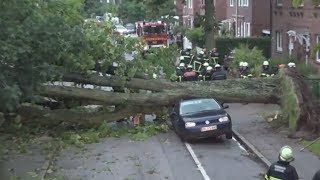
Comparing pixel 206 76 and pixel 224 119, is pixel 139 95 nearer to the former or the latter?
pixel 224 119

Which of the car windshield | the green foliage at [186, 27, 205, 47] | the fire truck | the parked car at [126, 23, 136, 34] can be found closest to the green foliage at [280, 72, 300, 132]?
the car windshield

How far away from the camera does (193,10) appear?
71.5 m

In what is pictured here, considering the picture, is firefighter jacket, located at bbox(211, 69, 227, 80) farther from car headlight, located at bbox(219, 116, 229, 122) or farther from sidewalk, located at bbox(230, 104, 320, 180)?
car headlight, located at bbox(219, 116, 229, 122)

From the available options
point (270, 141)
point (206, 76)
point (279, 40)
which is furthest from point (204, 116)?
point (279, 40)

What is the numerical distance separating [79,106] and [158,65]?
11.3ft

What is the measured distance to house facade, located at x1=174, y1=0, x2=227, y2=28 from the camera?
6188 cm

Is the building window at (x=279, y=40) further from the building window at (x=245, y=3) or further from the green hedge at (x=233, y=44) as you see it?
the building window at (x=245, y=3)

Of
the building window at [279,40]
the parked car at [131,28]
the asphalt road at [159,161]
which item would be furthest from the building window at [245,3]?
the asphalt road at [159,161]

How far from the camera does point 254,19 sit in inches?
1831

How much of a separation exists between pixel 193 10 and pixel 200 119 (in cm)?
5483

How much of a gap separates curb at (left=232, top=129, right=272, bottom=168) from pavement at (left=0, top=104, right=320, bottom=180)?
12 cm

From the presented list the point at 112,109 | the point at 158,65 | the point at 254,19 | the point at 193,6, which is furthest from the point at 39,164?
the point at 193,6

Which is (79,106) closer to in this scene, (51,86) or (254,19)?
(51,86)

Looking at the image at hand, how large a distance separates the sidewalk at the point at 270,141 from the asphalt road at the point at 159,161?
1.93 feet
